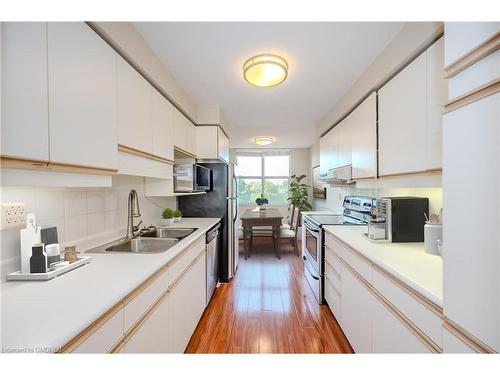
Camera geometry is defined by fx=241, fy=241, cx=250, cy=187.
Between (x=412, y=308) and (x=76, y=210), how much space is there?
196 cm

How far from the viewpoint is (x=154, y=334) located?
4.24 ft

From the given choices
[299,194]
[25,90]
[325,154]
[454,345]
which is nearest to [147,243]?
[25,90]

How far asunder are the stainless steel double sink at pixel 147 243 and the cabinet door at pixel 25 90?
92 cm

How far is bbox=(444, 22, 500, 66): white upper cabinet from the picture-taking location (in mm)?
660

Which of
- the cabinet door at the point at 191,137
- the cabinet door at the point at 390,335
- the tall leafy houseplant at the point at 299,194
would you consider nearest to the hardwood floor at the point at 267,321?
the cabinet door at the point at 390,335

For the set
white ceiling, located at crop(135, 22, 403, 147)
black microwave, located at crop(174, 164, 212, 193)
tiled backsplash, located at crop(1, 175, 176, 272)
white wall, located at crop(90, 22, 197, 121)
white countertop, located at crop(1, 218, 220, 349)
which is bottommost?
white countertop, located at crop(1, 218, 220, 349)

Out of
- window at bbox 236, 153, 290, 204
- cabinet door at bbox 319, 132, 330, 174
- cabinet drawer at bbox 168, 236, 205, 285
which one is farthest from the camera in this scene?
window at bbox 236, 153, 290, 204

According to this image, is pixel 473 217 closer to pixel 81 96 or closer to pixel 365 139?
pixel 81 96

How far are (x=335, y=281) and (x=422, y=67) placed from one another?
1866 mm

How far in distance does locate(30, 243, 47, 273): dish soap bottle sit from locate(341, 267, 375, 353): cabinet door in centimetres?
181

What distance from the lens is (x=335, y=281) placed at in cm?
233

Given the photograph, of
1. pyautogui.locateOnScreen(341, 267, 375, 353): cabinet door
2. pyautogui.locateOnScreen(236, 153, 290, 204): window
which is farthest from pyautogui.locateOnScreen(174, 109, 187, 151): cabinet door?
pyautogui.locateOnScreen(236, 153, 290, 204): window

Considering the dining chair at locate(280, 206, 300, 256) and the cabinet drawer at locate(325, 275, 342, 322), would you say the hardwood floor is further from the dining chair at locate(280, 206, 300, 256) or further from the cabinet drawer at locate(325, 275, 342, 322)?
the dining chair at locate(280, 206, 300, 256)

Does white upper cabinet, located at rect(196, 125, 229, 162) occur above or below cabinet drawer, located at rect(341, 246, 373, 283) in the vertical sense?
above
